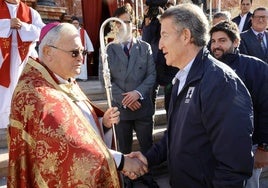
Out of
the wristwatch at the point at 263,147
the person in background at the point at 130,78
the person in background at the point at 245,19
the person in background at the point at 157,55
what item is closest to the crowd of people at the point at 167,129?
the wristwatch at the point at 263,147

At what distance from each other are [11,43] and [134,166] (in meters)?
3.57

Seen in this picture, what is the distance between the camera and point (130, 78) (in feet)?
12.8

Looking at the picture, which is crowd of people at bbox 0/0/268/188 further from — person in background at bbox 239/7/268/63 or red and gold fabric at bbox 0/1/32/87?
red and gold fabric at bbox 0/1/32/87

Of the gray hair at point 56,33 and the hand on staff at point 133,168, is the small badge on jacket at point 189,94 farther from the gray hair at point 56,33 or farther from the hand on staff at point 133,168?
the gray hair at point 56,33

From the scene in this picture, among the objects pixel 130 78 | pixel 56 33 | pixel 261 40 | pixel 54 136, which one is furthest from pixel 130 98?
pixel 261 40

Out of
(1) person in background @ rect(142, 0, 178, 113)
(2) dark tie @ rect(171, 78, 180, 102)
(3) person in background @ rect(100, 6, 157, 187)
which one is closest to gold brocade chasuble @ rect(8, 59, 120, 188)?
(2) dark tie @ rect(171, 78, 180, 102)

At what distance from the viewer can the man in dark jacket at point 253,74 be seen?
278 centimetres

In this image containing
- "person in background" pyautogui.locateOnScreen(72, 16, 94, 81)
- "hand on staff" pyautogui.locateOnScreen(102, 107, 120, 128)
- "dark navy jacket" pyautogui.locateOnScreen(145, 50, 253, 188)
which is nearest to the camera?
"dark navy jacket" pyautogui.locateOnScreen(145, 50, 253, 188)

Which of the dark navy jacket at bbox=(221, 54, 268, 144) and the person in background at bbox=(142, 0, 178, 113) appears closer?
the dark navy jacket at bbox=(221, 54, 268, 144)

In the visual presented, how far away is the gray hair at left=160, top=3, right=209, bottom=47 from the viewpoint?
199 centimetres

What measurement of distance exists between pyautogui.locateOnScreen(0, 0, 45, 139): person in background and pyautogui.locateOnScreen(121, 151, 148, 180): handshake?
3.21 meters

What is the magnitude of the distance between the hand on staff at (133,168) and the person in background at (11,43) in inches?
127

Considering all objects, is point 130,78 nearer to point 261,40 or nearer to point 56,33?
point 56,33

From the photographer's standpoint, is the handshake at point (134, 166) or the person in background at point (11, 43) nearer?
the handshake at point (134, 166)
